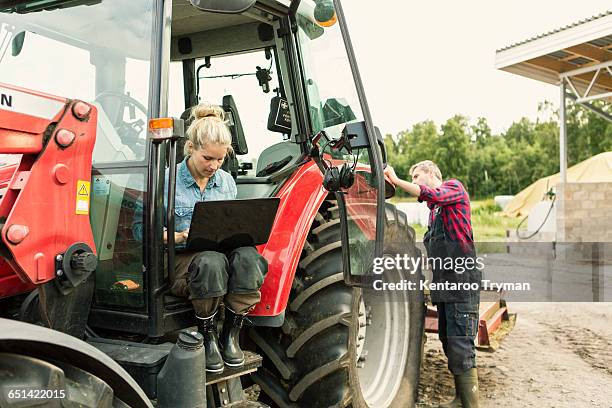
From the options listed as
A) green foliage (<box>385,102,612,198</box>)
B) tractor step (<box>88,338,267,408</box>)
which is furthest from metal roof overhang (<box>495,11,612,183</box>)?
green foliage (<box>385,102,612,198</box>)

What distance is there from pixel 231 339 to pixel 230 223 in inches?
20.6

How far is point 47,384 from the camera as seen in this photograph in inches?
69.7

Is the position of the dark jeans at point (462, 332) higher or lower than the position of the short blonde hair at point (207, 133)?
lower

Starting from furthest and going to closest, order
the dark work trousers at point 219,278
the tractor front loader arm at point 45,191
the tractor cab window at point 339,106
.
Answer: the tractor cab window at point 339,106 → the dark work trousers at point 219,278 → the tractor front loader arm at point 45,191

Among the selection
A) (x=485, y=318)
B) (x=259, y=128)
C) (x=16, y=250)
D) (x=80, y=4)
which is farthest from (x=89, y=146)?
(x=485, y=318)

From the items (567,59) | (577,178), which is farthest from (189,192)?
(577,178)

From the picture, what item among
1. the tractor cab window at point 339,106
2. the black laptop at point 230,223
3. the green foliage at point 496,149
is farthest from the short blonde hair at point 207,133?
the green foliage at point 496,149

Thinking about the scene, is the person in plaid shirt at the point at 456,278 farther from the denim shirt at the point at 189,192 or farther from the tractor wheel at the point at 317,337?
the denim shirt at the point at 189,192

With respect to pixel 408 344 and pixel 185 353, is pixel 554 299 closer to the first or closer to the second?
pixel 408 344

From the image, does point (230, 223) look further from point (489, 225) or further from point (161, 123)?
point (489, 225)

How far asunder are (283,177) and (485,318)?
106 inches

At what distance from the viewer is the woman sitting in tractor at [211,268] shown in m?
2.58

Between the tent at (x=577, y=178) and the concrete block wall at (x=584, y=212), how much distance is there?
133 inches

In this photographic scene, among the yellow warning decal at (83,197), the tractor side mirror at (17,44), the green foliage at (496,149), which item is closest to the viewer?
the yellow warning decal at (83,197)
